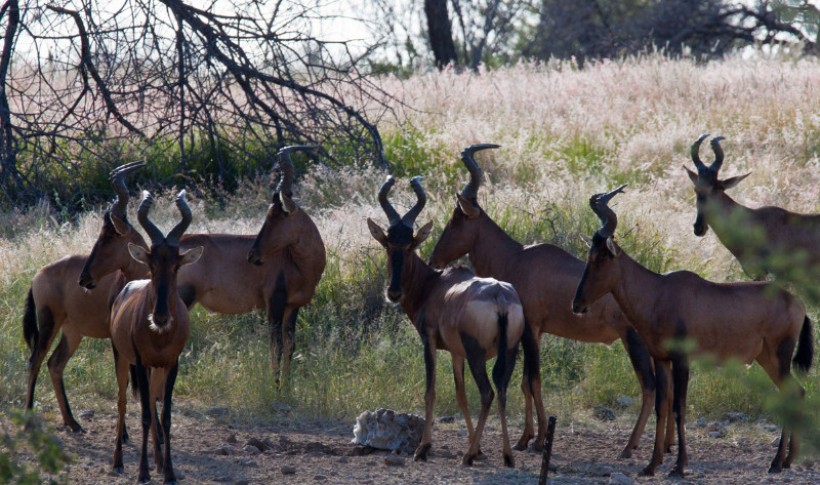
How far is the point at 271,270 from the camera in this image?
A: 10.8m

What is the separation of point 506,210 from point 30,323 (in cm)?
574

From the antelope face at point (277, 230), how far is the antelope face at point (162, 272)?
10.4ft

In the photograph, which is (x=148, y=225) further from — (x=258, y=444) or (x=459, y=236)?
(x=459, y=236)

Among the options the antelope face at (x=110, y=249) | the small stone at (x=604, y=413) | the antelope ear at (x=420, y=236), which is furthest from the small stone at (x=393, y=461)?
the antelope face at (x=110, y=249)

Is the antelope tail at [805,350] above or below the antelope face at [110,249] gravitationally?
below

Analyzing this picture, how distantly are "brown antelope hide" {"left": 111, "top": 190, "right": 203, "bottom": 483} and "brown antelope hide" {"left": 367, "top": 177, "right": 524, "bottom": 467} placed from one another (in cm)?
185

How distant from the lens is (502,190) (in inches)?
579

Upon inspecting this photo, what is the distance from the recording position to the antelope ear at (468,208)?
969 centimetres

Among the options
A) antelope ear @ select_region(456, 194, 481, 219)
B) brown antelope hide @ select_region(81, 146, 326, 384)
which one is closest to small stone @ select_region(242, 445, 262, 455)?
brown antelope hide @ select_region(81, 146, 326, 384)

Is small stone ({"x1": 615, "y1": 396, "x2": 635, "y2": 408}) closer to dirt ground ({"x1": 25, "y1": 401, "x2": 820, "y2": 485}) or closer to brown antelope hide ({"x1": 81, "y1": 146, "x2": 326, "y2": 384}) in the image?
dirt ground ({"x1": 25, "y1": 401, "x2": 820, "y2": 485})

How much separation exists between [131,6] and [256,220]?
3216 mm

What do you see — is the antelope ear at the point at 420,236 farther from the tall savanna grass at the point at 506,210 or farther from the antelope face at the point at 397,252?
the tall savanna grass at the point at 506,210

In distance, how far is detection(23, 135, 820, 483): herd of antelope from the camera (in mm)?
7539

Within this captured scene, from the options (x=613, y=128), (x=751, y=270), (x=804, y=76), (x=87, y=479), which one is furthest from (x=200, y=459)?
(x=804, y=76)
